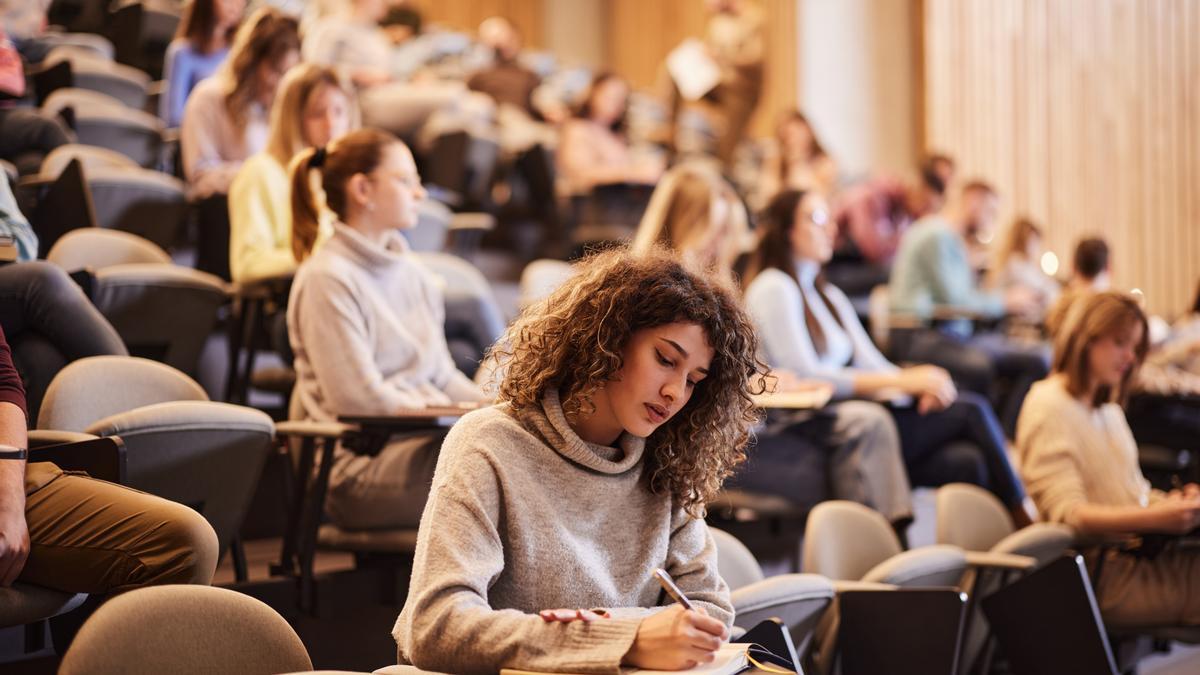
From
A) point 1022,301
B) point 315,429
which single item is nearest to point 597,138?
point 1022,301

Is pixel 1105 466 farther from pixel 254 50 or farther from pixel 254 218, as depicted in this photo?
pixel 254 50

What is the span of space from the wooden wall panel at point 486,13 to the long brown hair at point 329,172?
8.66m

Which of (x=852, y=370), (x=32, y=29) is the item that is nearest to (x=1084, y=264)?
(x=852, y=370)

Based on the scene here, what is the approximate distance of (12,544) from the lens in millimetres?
1733

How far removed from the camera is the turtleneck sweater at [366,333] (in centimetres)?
261

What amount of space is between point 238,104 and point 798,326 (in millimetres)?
1787

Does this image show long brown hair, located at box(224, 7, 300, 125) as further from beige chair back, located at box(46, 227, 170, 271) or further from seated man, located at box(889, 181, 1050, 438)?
seated man, located at box(889, 181, 1050, 438)

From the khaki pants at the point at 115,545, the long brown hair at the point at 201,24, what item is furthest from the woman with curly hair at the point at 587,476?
the long brown hair at the point at 201,24

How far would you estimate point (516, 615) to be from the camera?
1515 millimetres

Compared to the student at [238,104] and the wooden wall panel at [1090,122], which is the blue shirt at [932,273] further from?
the wooden wall panel at [1090,122]

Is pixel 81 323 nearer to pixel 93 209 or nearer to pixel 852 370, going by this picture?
pixel 93 209

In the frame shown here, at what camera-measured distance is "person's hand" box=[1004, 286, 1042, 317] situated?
229 inches

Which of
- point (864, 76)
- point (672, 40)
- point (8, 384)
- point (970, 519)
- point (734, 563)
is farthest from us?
point (672, 40)

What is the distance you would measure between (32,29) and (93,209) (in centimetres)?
228
